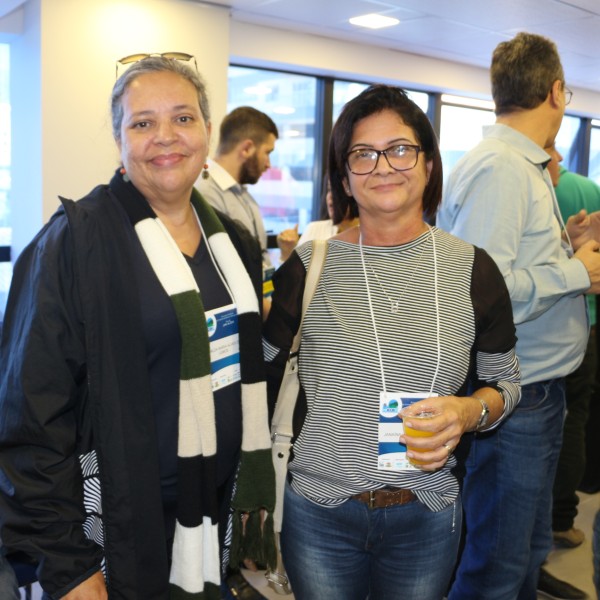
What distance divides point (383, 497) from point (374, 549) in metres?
0.13

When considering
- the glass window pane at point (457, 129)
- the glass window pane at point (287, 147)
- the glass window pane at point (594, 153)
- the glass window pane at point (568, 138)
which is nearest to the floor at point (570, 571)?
the glass window pane at point (287, 147)

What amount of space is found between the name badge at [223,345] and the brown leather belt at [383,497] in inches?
15.0

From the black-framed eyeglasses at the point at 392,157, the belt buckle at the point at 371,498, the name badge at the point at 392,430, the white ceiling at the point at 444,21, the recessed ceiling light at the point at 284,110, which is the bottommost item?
the belt buckle at the point at 371,498

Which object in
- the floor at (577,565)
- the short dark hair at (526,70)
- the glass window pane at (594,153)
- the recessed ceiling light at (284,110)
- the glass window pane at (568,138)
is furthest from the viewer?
the glass window pane at (594,153)

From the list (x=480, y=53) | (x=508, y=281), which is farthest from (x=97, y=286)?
(x=480, y=53)

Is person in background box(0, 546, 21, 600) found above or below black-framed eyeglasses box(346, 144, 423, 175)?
below

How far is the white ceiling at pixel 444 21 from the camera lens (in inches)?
193

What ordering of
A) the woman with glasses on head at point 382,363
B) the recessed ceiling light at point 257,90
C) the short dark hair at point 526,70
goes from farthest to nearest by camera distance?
the recessed ceiling light at point 257,90 → the short dark hair at point 526,70 → the woman with glasses on head at point 382,363

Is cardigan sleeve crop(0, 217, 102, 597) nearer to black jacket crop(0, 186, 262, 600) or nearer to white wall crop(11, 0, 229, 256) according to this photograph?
black jacket crop(0, 186, 262, 600)

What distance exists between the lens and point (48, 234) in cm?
138

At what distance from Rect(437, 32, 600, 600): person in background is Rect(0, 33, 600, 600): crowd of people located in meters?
0.39

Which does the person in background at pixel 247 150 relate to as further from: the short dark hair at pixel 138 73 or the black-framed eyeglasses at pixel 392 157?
the black-framed eyeglasses at pixel 392 157

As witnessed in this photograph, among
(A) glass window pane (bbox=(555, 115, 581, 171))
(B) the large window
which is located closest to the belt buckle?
(B) the large window

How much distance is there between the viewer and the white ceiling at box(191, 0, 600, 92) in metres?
4.90
